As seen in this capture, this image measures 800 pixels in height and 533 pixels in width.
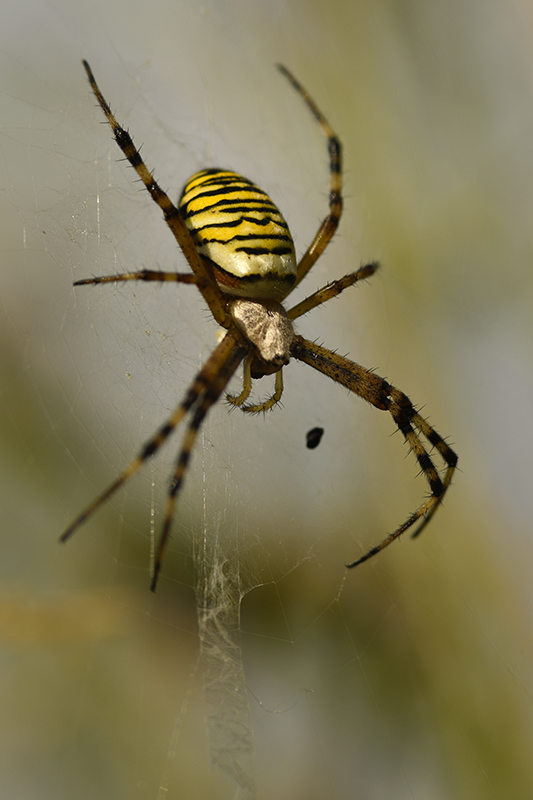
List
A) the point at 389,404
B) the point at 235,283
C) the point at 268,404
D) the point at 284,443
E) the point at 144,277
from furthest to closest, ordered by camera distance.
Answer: the point at 284,443, the point at 389,404, the point at 268,404, the point at 235,283, the point at 144,277

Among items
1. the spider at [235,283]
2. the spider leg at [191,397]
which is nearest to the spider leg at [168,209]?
the spider at [235,283]

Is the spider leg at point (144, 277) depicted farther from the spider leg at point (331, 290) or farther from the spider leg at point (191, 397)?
the spider leg at point (331, 290)

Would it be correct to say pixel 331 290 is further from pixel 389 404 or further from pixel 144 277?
pixel 144 277

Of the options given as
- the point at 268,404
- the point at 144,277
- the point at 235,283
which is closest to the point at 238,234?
the point at 235,283

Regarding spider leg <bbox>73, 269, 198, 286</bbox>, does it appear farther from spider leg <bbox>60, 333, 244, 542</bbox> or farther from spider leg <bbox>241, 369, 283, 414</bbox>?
spider leg <bbox>241, 369, 283, 414</bbox>

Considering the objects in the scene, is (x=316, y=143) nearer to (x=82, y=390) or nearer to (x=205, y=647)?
(x=82, y=390)

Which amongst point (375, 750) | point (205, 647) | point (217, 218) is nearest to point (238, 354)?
point (217, 218)

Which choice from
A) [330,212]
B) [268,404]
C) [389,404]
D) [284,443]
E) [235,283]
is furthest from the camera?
[284,443]
